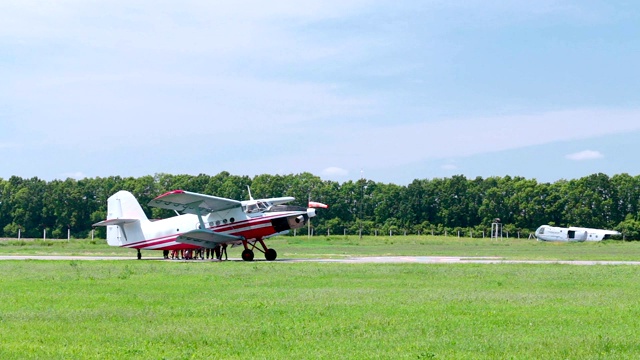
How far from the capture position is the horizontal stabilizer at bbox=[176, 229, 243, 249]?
38688 millimetres

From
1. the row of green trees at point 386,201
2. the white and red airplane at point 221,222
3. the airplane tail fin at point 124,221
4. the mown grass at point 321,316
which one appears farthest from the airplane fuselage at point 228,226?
the row of green trees at point 386,201

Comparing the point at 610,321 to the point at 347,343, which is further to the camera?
the point at 610,321

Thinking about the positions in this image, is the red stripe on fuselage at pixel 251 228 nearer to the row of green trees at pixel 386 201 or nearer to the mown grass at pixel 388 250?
Answer: the mown grass at pixel 388 250

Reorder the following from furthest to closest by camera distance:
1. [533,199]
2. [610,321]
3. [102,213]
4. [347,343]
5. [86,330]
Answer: [533,199] → [102,213] → [610,321] → [86,330] → [347,343]

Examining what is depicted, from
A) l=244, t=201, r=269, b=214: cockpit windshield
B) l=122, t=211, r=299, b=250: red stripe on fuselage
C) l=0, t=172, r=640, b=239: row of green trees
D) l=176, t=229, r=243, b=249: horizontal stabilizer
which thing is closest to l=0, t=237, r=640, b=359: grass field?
l=176, t=229, r=243, b=249: horizontal stabilizer

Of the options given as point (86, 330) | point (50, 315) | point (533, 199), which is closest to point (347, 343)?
point (86, 330)

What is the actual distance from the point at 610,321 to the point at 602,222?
12283cm

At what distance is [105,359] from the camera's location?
11.1 meters

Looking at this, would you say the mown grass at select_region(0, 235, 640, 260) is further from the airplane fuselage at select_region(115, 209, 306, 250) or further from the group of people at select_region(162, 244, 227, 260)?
the airplane fuselage at select_region(115, 209, 306, 250)

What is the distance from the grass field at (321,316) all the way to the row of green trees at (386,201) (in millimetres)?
102625

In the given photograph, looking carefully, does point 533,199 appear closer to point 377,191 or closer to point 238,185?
point 377,191

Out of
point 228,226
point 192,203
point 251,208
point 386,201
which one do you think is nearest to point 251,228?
point 251,208

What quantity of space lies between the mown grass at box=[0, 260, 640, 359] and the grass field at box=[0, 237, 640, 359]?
29 mm

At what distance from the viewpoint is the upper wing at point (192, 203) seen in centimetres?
3822
